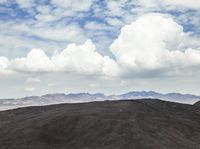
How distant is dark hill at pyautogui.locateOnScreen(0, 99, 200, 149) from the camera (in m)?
72.6

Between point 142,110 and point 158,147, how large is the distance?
30.6 meters

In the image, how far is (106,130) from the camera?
78.7 m

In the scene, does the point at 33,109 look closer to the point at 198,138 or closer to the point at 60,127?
the point at 60,127

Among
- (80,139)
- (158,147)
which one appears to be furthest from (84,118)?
(158,147)

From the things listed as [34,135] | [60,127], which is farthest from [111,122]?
[34,135]

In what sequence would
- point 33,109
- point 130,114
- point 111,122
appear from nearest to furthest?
point 111,122
point 130,114
point 33,109

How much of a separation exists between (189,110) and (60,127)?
4796 cm

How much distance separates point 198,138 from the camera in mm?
81000

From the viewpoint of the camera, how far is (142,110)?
318 ft

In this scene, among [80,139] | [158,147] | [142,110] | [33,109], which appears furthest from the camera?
[33,109]

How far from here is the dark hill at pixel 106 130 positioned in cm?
7262

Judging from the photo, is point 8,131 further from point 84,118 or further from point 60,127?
point 84,118

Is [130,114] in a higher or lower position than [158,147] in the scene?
higher

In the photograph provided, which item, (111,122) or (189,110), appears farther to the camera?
(189,110)
